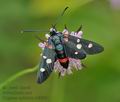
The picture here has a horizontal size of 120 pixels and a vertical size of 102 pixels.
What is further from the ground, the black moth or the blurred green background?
the blurred green background

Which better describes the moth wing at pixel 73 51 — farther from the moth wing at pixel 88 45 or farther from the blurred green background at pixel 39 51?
the blurred green background at pixel 39 51

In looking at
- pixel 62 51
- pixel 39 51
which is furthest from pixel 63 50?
pixel 39 51

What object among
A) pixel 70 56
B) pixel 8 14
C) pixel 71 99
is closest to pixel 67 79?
pixel 71 99

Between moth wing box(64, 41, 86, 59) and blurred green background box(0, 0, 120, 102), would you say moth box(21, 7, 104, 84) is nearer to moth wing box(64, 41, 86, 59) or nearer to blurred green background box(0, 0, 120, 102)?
moth wing box(64, 41, 86, 59)

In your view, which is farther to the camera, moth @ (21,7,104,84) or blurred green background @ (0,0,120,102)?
blurred green background @ (0,0,120,102)

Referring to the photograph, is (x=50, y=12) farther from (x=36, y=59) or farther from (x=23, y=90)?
(x=23, y=90)

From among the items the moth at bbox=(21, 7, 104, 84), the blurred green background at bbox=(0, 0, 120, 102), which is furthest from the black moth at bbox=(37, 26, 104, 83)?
the blurred green background at bbox=(0, 0, 120, 102)
